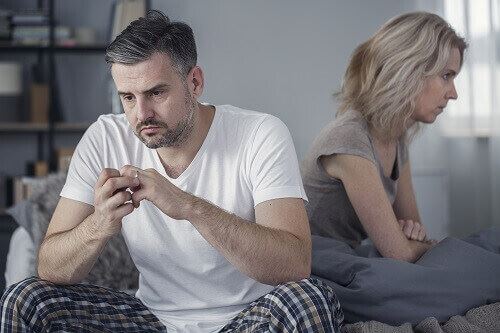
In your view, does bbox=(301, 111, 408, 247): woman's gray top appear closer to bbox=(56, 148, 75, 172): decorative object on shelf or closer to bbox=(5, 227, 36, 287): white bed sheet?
bbox=(5, 227, 36, 287): white bed sheet

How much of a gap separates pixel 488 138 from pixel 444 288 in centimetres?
253

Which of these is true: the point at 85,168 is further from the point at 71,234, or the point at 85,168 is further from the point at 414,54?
the point at 414,54

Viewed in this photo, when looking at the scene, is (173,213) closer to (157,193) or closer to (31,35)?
(157,193)

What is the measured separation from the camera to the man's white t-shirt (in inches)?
73.8

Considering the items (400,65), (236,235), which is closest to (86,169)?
(236,235)

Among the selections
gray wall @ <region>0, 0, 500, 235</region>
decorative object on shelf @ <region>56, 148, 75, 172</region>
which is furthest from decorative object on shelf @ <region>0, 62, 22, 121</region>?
gray wall @ <region>0, 0, 500, 235</region>

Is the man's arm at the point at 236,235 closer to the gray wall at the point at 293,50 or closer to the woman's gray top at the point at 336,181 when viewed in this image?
the woman's gray top at the point at 336,181

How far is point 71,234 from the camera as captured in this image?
180 cm

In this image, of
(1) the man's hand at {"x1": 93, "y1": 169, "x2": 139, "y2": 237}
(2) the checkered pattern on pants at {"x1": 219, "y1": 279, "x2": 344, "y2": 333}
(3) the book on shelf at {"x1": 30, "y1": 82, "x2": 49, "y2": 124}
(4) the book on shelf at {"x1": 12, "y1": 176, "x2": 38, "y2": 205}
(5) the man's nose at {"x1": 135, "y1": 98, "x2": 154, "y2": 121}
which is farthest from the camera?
(3) the book on shelf at {"x1": 30, "y1": 82, "x2": 49, "y2": 124}

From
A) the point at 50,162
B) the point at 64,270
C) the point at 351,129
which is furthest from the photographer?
the point at 50,162

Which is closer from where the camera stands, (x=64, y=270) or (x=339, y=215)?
(x=64, y=270)

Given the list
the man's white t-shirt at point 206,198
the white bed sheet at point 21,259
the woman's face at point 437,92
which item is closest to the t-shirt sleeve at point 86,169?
the man's white t-shirt at point 206,198

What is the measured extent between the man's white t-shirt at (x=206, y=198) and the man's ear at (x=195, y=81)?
0.26 feet

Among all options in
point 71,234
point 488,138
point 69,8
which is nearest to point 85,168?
point 71,234
